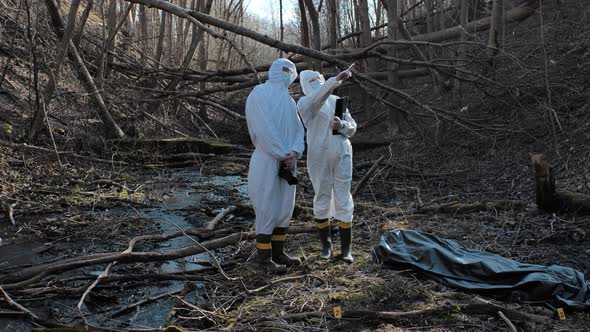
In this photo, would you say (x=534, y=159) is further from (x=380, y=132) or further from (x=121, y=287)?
(x=380, y=132)

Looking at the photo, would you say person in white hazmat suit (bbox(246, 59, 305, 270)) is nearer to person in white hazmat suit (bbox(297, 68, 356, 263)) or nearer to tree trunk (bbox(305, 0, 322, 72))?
person in white hazmat suit (bbox(297, 68, 356, 263))

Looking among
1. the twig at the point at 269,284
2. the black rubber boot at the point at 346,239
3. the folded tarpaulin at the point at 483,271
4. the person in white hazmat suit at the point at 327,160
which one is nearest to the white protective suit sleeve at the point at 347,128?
the person in white hazmat suit at the point at 327,160

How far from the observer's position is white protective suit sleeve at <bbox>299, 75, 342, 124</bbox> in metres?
4.86

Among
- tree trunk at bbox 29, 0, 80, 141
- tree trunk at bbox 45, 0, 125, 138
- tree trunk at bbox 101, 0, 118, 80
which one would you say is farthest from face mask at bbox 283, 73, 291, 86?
tree trunk at bbox 101, 0, 118, 80

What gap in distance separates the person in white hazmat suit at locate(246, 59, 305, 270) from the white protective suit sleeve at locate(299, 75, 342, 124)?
12 cm

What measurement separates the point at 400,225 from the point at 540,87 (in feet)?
18.7

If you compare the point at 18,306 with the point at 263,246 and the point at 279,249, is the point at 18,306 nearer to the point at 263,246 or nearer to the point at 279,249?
the point at 263,246

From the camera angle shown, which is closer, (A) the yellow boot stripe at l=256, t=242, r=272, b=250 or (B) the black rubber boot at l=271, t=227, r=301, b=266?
(A) the yellow boot stripe at l=256, t=242, r=272, b=250

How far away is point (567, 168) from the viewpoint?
328 inches

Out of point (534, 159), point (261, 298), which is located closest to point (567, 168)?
point (534, 159)

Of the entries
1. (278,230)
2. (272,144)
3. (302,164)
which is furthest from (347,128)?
(302,164)

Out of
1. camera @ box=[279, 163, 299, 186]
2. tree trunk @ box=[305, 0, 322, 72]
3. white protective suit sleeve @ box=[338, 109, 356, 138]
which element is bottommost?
camera @ box=[279, 163, 299, 186]

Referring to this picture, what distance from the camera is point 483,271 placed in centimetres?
429

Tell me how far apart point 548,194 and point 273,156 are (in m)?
3.85
